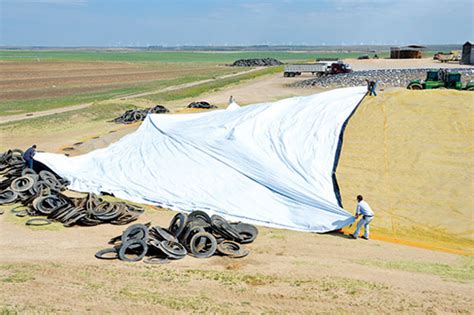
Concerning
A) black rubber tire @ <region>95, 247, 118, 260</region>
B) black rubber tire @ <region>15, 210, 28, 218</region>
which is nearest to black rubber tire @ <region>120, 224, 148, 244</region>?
black rubber tire @ <region>95, 247, 118, 260</region>

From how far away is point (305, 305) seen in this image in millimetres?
9719

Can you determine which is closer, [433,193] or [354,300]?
[354,300]

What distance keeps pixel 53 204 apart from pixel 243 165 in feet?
20.1

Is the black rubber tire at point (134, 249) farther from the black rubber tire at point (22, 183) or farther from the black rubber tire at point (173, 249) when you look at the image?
the black rubber tire at point (22, 183)

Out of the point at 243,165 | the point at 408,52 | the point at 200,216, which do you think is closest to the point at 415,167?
the point at 243,165

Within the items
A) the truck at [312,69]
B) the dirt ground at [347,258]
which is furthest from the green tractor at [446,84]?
the truck at [312,69]

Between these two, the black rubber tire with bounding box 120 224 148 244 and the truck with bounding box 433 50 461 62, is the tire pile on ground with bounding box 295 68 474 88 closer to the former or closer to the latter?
the truck with bounding box 433 50 461 62

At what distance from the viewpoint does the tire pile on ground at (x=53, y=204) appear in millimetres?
15039

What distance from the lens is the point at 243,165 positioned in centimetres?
1742

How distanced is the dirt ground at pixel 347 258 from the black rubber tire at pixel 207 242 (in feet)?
0.90

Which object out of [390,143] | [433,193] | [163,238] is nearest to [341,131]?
[390,143]

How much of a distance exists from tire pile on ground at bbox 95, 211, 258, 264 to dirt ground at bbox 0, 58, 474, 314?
32 centimetres

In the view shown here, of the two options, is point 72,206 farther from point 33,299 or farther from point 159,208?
point 33,299

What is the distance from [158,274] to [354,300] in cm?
415
